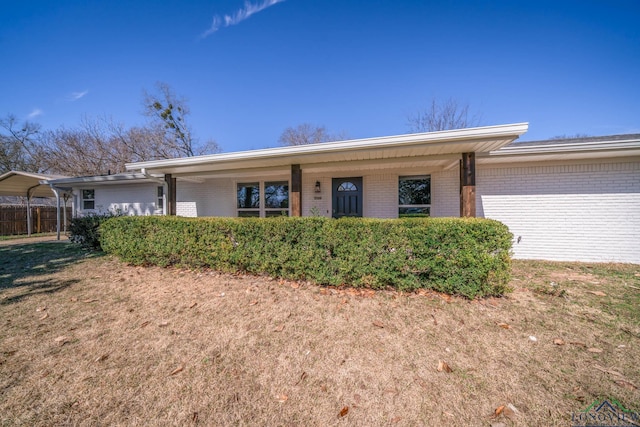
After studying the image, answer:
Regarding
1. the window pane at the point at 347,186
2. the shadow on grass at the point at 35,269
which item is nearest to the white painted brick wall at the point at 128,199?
the shadow on grass at the point at 35,269

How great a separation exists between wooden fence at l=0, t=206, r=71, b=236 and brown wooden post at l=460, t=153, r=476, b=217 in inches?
854

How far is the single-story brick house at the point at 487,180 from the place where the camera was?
4785mm

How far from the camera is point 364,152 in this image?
5051mm

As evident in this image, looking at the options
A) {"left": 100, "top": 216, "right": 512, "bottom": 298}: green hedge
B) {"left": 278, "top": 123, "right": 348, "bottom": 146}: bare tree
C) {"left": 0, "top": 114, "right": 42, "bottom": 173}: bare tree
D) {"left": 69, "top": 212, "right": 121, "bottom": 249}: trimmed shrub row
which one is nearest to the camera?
{"left": 100, "top": 216, "right": 512, "bottom": 298}: green hedge

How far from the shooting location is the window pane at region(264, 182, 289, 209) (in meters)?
8.93

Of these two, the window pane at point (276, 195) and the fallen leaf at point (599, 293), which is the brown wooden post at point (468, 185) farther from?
the window pane at point (276, 195)

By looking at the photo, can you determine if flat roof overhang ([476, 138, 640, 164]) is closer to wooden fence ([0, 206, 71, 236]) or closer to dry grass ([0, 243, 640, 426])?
dry grass ([0, 243, 640, 426])

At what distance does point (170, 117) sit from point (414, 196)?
20.0m

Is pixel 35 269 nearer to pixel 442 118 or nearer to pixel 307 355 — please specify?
pixel 307 355

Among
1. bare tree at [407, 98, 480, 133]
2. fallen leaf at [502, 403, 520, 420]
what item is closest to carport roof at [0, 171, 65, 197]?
fallen leaf at [502, 403, 520, 420]

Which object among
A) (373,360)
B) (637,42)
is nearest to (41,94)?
(373,360)

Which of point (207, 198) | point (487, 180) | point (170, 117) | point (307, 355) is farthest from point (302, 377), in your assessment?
point (170, 117)

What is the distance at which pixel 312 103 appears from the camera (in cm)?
1372

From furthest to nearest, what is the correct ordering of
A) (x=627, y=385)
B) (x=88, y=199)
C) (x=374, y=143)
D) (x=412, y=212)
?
(x=88, y=199), (x=412, y=212), (x=374, y=143), (x=627, y=385)
